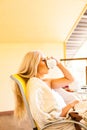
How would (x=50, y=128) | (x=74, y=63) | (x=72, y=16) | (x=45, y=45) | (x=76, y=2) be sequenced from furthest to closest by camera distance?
1. (x=74, y=63)
2. (x=45, y=45)
3. (x=72, y=16)
4. (x=76, y=2)
5. (x=50, y=128)

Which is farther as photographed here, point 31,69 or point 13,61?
→ point 13,61

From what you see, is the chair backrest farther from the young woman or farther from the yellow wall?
the yellow wall

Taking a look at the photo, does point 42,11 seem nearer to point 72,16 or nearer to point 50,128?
point 72,16

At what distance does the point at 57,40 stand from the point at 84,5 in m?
0.90

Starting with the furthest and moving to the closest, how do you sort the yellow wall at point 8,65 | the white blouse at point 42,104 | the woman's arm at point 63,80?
the yellow wall at point 8,65, the woman's arm at point 63,80, the white blouse at point 42,104

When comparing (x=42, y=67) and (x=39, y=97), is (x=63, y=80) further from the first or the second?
(x=39, y=97)

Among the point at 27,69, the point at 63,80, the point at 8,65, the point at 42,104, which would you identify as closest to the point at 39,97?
the point at 42,104

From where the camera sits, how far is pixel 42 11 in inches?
138

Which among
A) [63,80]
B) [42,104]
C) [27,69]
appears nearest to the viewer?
[42,104]

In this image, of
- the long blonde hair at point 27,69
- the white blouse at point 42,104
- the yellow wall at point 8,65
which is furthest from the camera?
the yellow wall at point 8,65

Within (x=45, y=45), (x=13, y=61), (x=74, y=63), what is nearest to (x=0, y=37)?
(x=13, y=61)

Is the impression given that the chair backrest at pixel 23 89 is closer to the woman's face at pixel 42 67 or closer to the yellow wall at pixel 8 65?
the woman's face at pixel 42 67

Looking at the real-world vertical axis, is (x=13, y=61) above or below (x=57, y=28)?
below

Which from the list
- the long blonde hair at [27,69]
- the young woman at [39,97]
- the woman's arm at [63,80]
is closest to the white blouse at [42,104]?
the young woman at [39,97]
